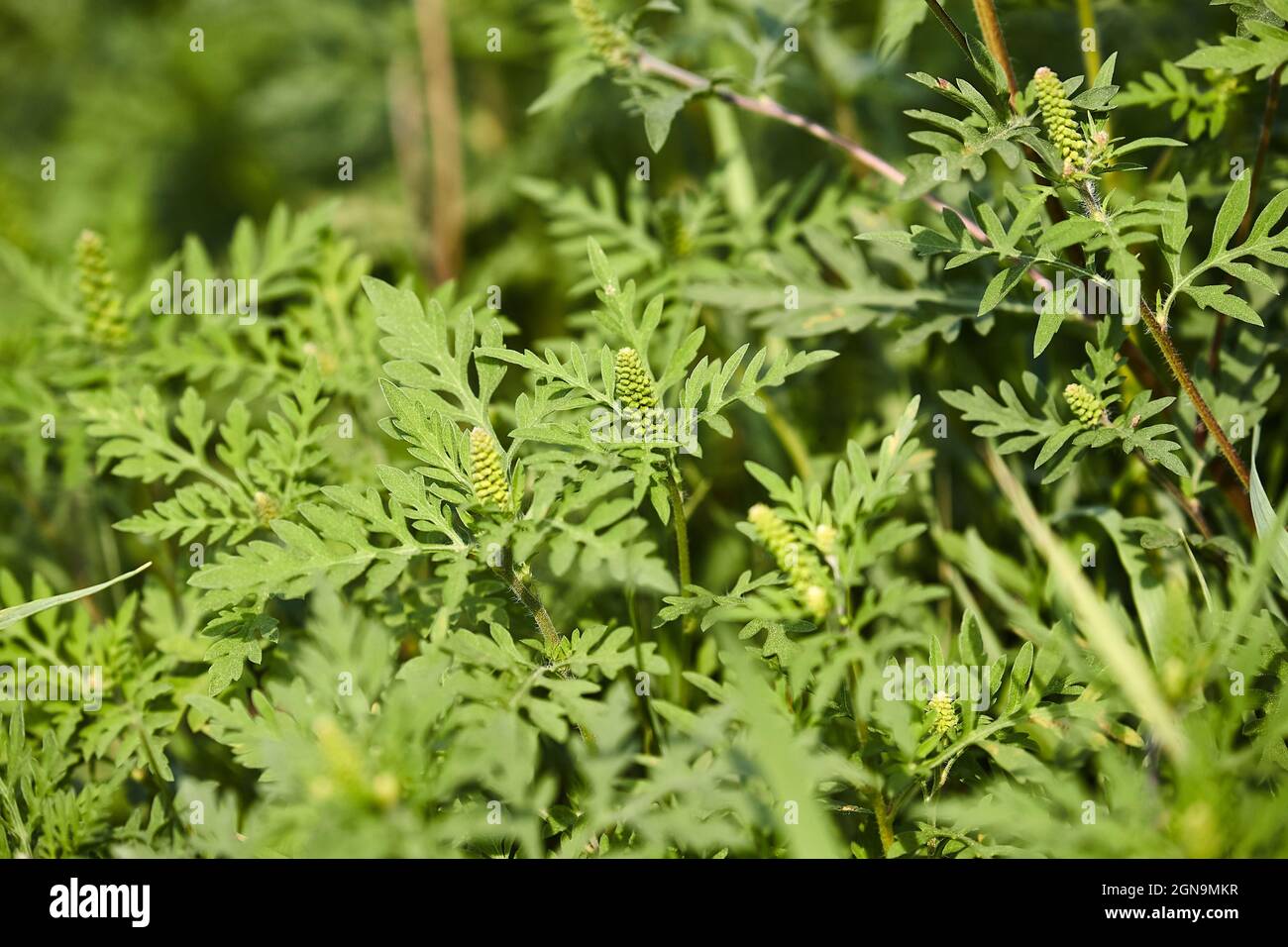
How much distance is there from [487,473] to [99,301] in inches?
38.5

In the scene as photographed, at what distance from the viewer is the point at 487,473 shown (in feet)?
4.03

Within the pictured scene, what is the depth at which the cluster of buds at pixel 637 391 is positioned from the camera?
1239 millimetres

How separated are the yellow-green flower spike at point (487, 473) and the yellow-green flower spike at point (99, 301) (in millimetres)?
906

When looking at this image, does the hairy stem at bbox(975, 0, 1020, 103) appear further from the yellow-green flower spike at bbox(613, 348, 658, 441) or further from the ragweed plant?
the yellow-green flower spike at bbox(613, 348, 658, 441)

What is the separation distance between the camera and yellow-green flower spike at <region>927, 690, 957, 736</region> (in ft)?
3.96

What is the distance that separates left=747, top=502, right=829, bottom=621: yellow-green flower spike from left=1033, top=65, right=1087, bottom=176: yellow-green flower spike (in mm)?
559

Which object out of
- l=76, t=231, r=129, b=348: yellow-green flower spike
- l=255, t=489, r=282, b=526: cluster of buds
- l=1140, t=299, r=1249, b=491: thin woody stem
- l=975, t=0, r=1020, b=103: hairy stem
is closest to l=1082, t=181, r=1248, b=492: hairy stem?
l=1140, t=299, r=1249, b=491: thin woody stem

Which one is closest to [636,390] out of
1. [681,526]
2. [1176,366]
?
[681,526]

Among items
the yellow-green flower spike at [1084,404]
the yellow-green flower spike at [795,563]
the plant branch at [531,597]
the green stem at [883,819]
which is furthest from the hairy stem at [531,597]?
the yellow-green flower spike at [1084,404]

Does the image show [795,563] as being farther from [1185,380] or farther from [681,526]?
[1185,380]
